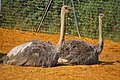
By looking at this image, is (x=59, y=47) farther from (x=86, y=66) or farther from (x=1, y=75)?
(x=1, y=75)

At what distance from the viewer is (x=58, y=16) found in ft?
52.1

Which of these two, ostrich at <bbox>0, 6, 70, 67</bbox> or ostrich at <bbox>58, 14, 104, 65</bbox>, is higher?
ostrich at <bbox>0, 6, 70, 67</bbox>

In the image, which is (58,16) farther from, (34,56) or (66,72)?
(66,72)

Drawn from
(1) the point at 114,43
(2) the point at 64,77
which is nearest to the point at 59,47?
(2) the point at 64,77

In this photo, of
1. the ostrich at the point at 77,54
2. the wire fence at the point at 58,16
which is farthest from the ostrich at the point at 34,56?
the wire fence at the point at 58,16

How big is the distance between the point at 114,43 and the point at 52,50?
5.99m

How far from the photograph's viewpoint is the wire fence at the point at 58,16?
15.2 metres

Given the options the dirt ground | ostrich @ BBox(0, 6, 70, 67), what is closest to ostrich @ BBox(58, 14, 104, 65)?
the dirt ground

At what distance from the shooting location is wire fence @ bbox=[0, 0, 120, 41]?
15219mm

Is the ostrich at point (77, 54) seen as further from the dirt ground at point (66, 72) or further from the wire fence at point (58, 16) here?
the wire fence at point (58, 16)

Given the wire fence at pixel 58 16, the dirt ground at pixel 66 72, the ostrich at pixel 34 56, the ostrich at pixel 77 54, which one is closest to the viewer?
the dirt ground at pixel 66 72

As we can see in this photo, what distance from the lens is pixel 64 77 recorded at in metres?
7.20

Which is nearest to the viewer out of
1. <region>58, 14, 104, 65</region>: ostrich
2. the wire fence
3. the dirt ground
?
the dirt ground

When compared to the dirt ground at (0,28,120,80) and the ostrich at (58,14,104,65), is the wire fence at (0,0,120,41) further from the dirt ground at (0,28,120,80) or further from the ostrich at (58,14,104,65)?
the ostrich at (58,14,104,65)
